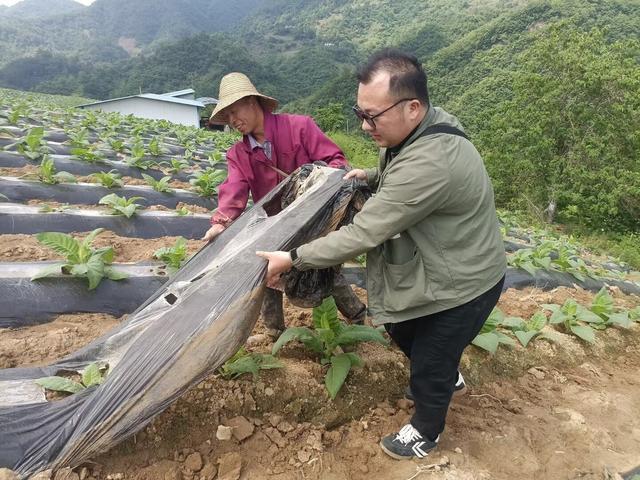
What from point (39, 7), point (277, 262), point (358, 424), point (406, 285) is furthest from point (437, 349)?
point (39, 7)

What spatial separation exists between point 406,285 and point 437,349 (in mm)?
336

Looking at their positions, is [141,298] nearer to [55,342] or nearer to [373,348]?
[55,342]

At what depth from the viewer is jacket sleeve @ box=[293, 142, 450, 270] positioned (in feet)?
5.55

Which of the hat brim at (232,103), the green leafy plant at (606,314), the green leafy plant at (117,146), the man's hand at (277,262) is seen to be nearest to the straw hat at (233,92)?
the hat brim at (232,103)

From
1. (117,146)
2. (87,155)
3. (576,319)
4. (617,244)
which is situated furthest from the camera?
(617,244)

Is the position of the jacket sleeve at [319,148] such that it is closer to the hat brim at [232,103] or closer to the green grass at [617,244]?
the hat brim at [232,103]

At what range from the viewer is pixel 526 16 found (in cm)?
4697

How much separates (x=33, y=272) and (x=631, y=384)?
4002 millimetres

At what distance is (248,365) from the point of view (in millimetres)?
2277

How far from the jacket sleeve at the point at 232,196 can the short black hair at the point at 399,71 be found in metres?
1.11

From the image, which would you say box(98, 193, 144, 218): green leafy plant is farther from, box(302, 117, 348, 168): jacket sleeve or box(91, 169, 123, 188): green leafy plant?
box(302, 117, 348, 168): jacket sleeve

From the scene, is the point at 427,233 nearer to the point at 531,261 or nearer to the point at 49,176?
the point at 531,261

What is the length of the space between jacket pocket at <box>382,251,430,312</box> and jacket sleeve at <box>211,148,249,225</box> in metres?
1.05

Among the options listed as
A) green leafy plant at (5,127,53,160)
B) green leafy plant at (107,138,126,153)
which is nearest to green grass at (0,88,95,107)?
green leafy plant at (107,138,126,153)
